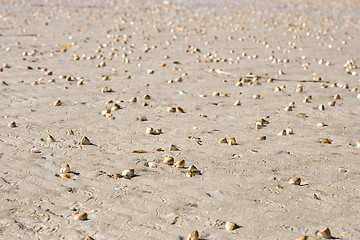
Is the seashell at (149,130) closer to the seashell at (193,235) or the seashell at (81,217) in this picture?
the seashell at (81,217)

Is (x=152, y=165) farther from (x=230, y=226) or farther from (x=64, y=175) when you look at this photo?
(x=230, y=226)

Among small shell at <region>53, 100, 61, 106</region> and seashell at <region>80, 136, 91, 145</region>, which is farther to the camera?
small shell at <region>53, 100, 61, 106</region>

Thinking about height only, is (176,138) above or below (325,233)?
below

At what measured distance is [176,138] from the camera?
223 inches

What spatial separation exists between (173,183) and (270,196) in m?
0.92

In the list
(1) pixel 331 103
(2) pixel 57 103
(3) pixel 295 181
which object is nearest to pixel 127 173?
(3) pixel 295 181

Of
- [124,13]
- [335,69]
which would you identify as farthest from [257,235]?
[124,13]

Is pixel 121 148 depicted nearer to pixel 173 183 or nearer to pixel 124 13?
pixel 173 183

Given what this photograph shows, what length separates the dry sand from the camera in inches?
150

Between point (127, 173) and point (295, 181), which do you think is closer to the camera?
point (295, 181)

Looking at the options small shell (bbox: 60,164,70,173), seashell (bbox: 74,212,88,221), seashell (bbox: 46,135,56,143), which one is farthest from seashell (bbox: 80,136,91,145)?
seashell (bbox: 74,212,88,221)

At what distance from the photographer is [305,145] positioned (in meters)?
5.51

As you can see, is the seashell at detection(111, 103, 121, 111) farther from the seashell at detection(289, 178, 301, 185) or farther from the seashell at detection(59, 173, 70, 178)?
the seashell at detection(289, 178, 301, 185)

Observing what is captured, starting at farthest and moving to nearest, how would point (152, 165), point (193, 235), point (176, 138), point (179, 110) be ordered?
point (179, 110)
point (176, 138)
point (152, 165)
point (193, 235)
